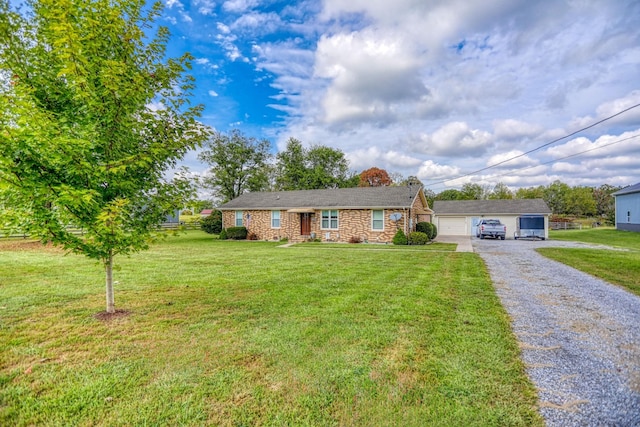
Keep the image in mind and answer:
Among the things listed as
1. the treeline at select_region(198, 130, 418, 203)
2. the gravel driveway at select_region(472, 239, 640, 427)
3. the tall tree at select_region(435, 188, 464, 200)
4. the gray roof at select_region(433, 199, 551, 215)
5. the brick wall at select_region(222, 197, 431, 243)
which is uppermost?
the treeline at select_region(198, 130, 418, 203)

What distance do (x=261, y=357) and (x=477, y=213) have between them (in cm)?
2866

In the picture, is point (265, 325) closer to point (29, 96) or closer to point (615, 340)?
point (29, 96)

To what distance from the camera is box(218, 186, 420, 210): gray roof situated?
63.1 ft

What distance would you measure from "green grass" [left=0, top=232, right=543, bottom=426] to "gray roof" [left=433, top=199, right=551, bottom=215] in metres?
23.8

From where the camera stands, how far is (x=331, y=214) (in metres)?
20.5

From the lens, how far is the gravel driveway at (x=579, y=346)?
2.52 m

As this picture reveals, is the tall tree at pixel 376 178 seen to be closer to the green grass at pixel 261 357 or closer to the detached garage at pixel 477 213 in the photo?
the detached garage at pixel 477 213

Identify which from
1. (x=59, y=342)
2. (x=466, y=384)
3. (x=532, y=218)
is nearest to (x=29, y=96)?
(x=59, y=342)

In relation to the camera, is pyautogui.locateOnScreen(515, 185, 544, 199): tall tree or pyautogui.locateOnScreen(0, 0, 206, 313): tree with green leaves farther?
pyautogui.locateOnScreen(515, 185, 544, 199): tall tree

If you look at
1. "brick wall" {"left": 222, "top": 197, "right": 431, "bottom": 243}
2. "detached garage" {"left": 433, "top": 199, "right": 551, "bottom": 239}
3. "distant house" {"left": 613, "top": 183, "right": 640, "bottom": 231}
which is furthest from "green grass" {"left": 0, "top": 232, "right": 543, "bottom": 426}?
"distant house" {"left": 613, "top": 183, "right": 640, "bottom": 231}

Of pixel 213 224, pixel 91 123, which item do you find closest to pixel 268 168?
pixel 213 224

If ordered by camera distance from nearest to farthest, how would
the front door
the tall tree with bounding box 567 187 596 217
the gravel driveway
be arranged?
the gravel driveway < the front door < the tall tree with bounding box 567 187 596 217

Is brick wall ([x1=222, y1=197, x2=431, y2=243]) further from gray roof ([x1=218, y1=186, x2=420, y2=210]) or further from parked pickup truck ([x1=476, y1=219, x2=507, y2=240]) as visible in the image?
parked pickup truck ([x1=476, y1=219, x2=507, y2=240])

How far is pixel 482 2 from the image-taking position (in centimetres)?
1015
